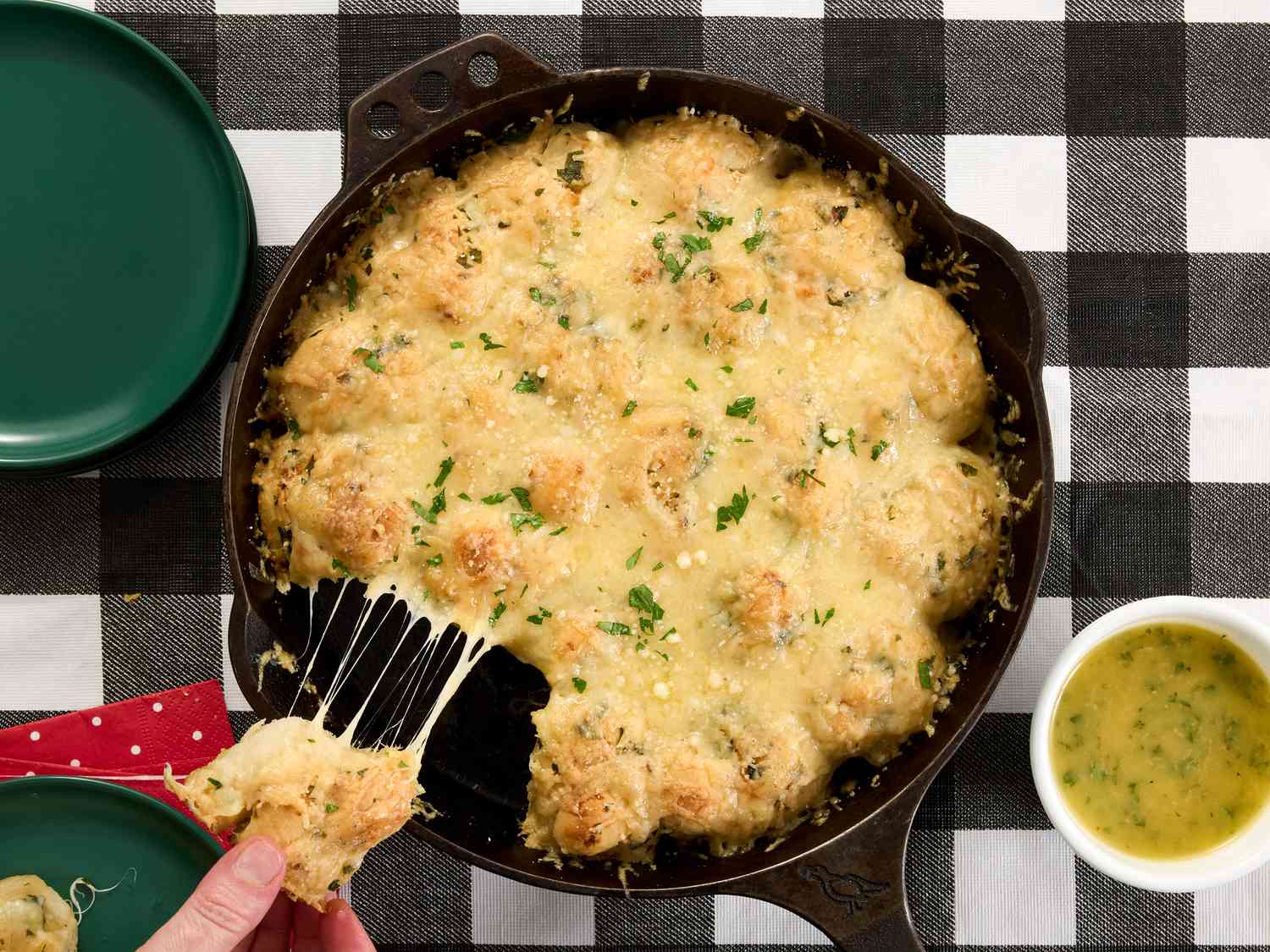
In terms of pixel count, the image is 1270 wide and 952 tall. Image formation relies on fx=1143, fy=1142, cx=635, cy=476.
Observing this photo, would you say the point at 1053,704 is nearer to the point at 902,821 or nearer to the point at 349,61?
the point at 902,821

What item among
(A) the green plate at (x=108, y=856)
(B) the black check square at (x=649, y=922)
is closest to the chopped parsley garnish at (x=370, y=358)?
(A) the green plate at (x=108, y=856)

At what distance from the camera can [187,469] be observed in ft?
9.75

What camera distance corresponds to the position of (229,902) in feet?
7.07

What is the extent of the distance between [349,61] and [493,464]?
130cm

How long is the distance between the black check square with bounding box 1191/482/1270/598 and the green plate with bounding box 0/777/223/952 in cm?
264

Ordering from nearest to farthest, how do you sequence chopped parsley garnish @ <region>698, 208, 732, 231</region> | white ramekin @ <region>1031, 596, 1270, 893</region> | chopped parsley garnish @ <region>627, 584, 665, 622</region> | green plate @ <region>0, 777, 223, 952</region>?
chopped parsley garnish @ <region>627, 584, 665, 622</region>
chopped parsley garnish @ <region>698, 208, 732, 231</region>
white ramekin @ <region>1031, 596, 1270, 893</region>
green plate @ <region>0, 777, 223, 952</region>

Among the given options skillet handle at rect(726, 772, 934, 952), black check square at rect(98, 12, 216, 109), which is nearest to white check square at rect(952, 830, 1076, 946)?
skillet handle at rect(726, 772, 934, 952)

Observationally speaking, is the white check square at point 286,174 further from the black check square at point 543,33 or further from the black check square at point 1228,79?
the black check square at point 1228,79

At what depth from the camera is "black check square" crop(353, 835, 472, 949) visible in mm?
2973

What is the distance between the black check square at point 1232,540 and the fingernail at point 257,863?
2.35 m

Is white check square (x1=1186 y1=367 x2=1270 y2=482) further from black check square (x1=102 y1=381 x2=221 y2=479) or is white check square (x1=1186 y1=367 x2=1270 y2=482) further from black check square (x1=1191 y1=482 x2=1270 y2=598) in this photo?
black check square (x1=102 y1=381 x2=221 y2=479)

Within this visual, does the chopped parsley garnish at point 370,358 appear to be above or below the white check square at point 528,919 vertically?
above

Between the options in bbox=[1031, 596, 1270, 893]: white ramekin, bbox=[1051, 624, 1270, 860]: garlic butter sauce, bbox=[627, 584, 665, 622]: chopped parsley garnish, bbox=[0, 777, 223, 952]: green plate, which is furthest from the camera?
bbox=[0, 777, 223, 952]: green plate

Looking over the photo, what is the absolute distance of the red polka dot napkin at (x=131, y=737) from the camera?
293 centimetres
